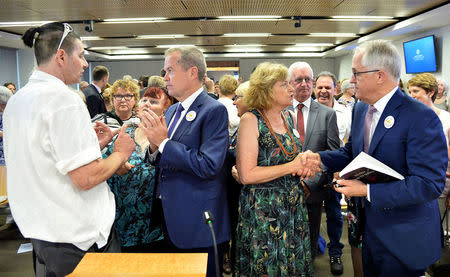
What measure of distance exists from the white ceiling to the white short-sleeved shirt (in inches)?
241

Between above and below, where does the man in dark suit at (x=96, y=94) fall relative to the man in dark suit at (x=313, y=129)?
above

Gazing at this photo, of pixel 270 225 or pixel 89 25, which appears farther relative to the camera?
pixel 89 25

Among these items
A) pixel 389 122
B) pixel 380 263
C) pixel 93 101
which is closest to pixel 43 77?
pixel 389 122

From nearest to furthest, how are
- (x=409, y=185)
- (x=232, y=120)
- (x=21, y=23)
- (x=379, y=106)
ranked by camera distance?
1. (x=409, y=185)
2. (x=379, y=106)
3. (x=232, y=120)
4. (x=21, y=23)

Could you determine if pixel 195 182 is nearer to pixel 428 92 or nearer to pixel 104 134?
pixel 104 134

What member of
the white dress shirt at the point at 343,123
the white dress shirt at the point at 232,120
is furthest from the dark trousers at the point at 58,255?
the white dress shirt at the point at 343,123

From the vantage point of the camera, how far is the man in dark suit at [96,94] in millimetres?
4785

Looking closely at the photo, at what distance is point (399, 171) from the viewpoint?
1615 millimetres

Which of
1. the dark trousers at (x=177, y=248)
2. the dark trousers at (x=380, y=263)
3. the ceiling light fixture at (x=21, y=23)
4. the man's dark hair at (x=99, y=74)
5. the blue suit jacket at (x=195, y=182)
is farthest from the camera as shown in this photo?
the ceiling light fixture at (x=21, y=23)

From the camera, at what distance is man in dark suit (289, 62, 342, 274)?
2.55 metres

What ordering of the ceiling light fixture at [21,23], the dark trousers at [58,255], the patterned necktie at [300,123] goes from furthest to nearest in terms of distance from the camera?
the ceiling light fixture at [21,23] < the patterned necktie at [300,123] < the dark trousers at [58,255]

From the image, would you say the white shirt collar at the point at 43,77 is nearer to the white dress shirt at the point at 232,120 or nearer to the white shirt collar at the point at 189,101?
the white shirt collar at the point at 189,101

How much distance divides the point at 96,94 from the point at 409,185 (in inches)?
170

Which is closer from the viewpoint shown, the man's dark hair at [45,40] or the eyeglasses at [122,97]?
the man's dark hair at [45,40]
